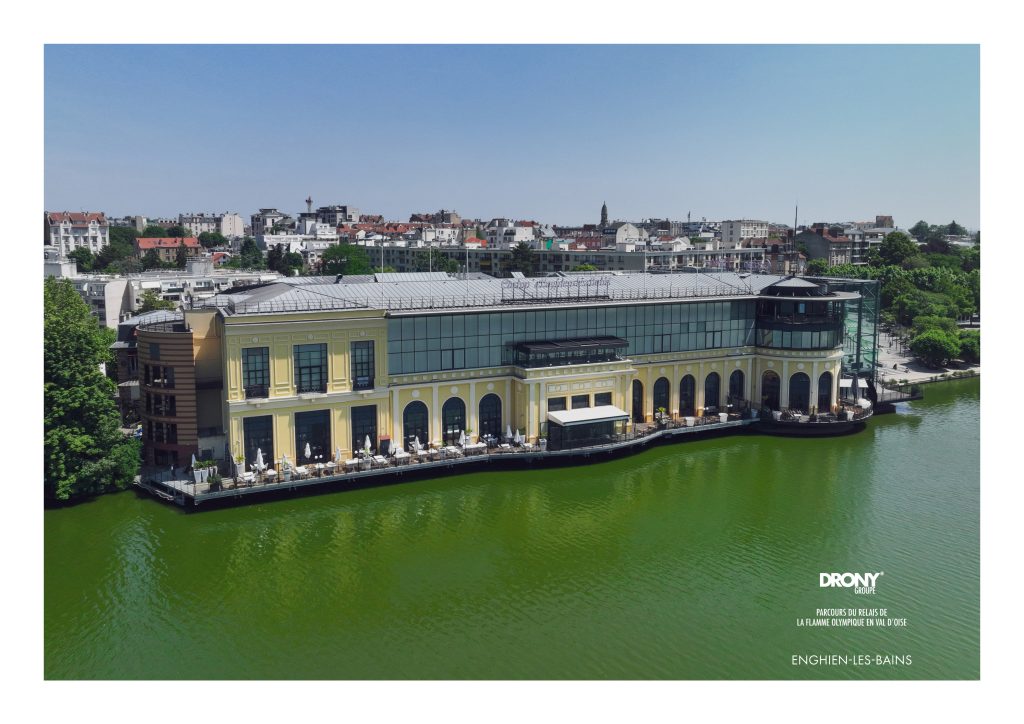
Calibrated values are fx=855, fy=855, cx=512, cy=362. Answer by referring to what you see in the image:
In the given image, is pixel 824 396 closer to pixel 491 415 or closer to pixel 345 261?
pixel 491 415

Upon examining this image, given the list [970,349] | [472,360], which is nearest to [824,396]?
[472,360]

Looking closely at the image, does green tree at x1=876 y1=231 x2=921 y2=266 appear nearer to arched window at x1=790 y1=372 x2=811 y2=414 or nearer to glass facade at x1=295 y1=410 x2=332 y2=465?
arched window at x1=790 y1=372 x2=811 y2=414

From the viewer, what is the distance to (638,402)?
49.2 metres

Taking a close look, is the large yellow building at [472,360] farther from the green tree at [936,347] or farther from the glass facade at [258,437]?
the green tree at [936,347]

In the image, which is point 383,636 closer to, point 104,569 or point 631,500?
point 104,569

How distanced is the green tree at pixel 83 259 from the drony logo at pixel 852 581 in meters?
117

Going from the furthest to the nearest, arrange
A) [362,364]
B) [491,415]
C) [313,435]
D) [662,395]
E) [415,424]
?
[662,395] → [491,415] → [415,424] → [362,364] → [313,435]

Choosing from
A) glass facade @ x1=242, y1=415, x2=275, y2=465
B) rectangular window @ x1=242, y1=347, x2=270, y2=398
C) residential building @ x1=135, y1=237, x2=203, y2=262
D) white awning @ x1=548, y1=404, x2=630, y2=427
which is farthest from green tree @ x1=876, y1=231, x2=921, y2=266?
residential building @ x1=135, y1=237, x2=203, y2=262

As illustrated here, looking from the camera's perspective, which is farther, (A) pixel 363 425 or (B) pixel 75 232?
(B) pixel 75 232

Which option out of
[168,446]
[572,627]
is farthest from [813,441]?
[168,446]

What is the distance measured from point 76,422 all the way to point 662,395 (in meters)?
30.6

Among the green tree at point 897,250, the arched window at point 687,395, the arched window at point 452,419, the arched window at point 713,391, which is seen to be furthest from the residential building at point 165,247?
the arched window at point 713,391

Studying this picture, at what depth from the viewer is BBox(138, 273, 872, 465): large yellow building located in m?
39.3

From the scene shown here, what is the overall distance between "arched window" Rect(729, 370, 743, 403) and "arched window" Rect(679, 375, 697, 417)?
106 inches
